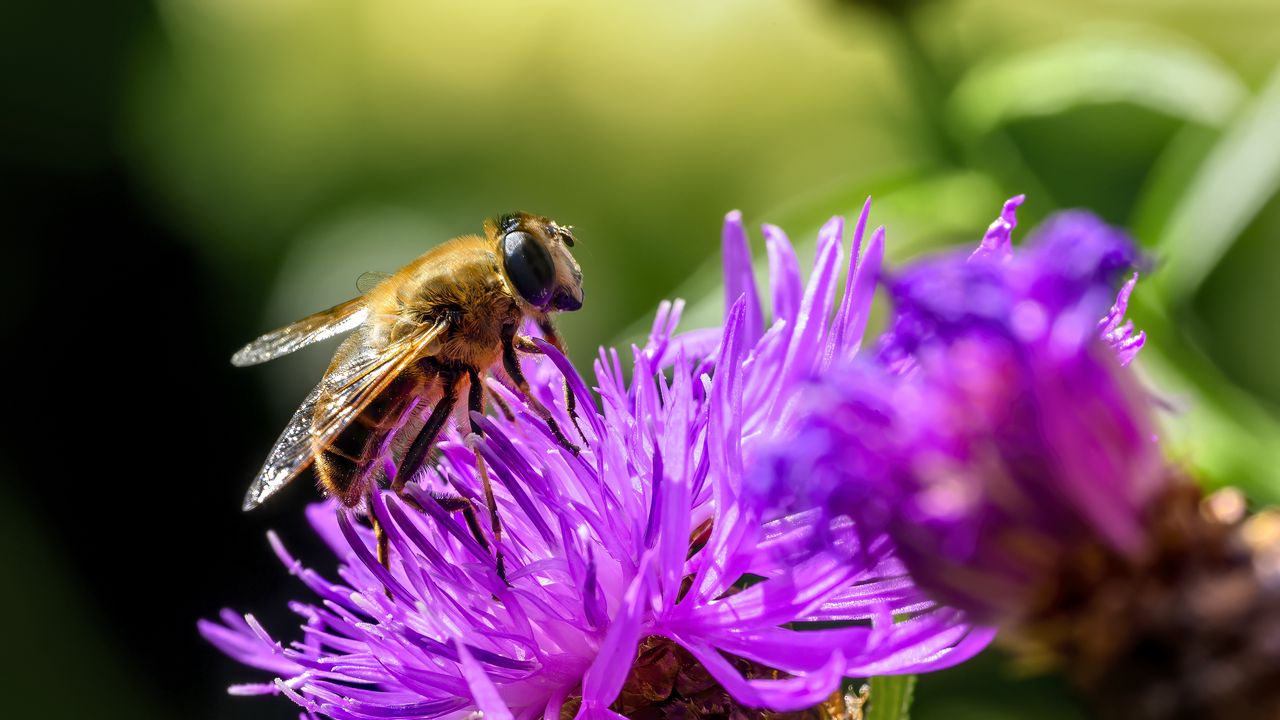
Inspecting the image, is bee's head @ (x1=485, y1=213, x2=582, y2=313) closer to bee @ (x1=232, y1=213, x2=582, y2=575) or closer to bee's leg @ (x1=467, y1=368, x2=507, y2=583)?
bee @ (x1=232, y1=213, x2=582, y2=575)

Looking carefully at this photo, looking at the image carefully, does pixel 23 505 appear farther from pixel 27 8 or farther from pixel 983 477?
pixel 983 477

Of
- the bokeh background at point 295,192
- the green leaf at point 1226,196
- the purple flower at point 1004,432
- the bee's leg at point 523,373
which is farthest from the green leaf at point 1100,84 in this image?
the purple flower at point 1004,432

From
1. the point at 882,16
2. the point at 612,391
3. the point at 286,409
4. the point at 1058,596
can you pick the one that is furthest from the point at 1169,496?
the point at 286,409

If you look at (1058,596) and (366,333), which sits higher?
(366,333)

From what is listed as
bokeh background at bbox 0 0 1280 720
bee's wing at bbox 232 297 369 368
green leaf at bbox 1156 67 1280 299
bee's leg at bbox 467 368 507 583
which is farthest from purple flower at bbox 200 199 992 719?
bokeh background at bbox 0 0 1280 720

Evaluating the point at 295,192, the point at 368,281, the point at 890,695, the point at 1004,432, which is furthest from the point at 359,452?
the point at 295,192
